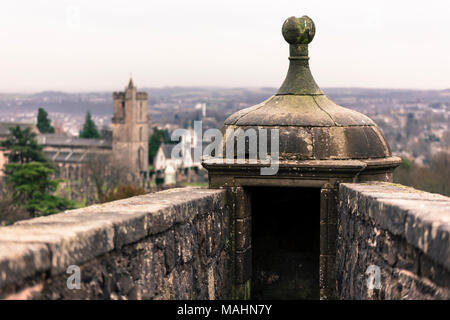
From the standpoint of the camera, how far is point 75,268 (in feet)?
10.4

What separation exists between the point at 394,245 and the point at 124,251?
1398 millimetres

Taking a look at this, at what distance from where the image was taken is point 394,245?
3715 mm

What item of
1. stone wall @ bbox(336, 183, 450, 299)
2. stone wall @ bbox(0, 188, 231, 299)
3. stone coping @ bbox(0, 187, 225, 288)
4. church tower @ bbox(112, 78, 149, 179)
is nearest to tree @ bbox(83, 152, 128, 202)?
church tower @ bbox(112, 78, 149, 179)

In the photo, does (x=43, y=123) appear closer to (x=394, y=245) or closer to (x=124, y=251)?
(x=124, y=251)

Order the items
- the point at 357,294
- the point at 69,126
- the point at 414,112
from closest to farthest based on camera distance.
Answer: the point at 357,294, the point at 414,112, the point at 69,126

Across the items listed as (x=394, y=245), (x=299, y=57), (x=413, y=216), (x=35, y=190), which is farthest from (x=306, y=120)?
(x=35, y=190)

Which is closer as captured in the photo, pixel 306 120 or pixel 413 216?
pixel 413 216

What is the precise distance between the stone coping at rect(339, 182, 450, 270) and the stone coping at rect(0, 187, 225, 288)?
1.19 metres
